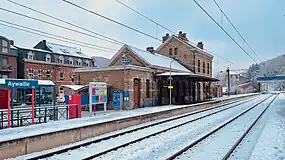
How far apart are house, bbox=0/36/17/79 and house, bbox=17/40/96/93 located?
2048 mm

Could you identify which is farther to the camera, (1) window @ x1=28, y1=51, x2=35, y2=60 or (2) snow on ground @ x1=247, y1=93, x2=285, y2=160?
(1) window @ x1=28, y1=51, x2=35, y2=60

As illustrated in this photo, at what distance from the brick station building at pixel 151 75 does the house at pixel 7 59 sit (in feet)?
59.6

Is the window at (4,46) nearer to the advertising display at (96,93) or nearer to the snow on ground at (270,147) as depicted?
the advertising display at (96,93)

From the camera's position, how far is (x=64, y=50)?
59000 mm

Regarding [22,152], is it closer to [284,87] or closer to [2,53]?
[2,53]

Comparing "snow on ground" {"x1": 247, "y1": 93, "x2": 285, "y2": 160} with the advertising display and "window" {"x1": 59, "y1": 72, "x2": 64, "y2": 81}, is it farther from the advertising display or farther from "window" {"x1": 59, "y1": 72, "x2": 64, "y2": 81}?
"window" {"x1": 59, "y1": 72, "x2": 64, "y2": 81}

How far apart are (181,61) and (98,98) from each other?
27.3 metres

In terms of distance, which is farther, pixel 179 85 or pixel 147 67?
pixel 179 85

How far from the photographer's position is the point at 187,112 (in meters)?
25.4

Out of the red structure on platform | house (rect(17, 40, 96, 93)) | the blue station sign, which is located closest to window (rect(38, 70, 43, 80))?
house (rect(17, 40, 96, 93))

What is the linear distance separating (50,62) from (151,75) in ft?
87.0

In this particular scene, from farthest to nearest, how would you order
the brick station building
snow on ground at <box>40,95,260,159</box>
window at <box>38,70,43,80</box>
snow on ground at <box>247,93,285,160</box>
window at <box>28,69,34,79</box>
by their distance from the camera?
window at <box>38,70,43,80</box> < window at <box>28,69,34,79</box> < the brick station building < snow on ground at <box>40,95,260,159</box> < snow on ground at <box>247,93,285,160</box>

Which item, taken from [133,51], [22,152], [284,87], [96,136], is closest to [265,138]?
[96,136]

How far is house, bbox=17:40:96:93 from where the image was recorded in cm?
4928
